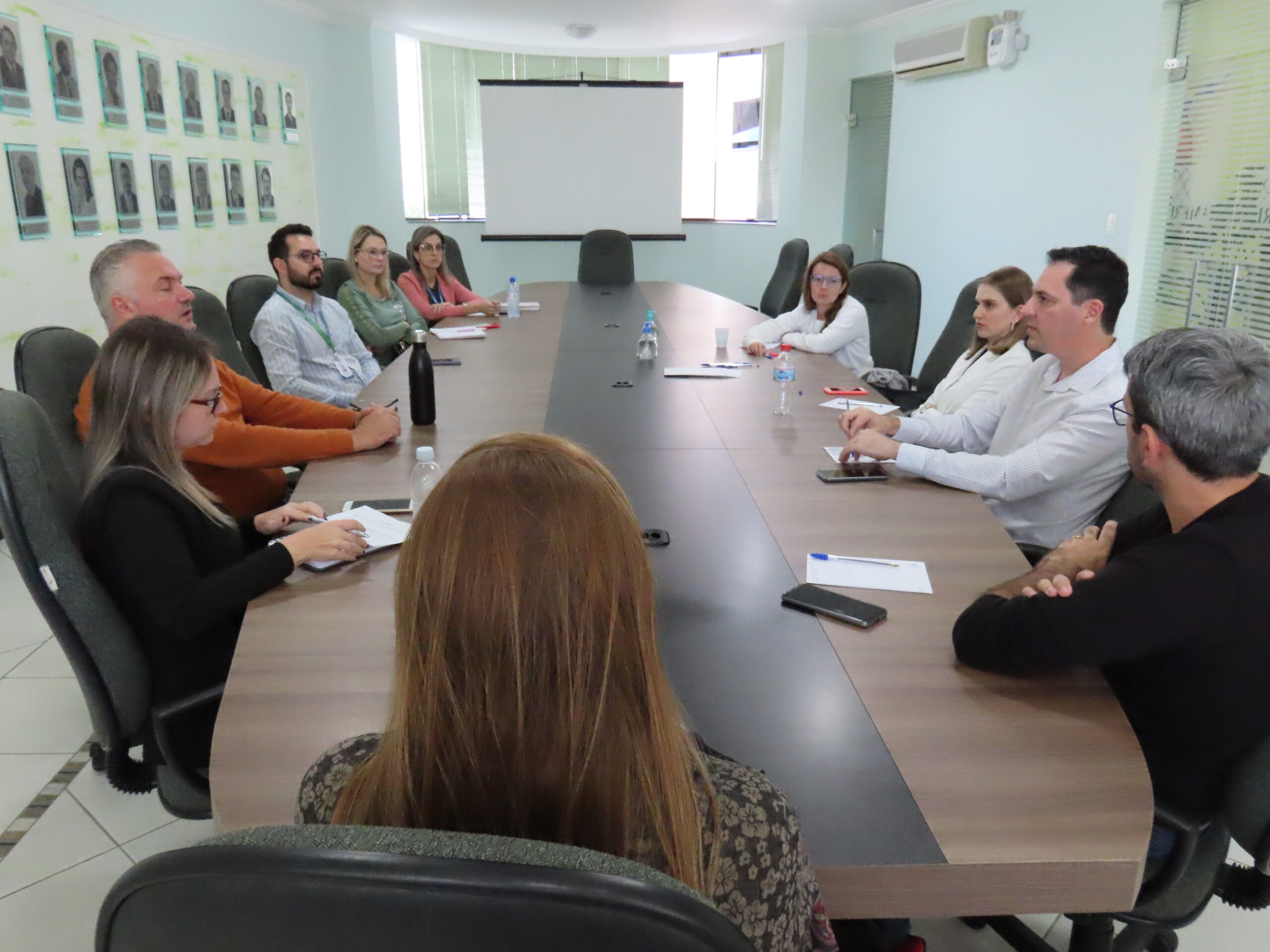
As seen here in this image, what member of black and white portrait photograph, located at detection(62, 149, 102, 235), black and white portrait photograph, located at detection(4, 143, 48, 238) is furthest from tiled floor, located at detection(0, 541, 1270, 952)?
black and white portrait photograph, located at detection(62, 149, 102, 235)

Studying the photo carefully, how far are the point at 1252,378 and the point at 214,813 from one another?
1.50 metres

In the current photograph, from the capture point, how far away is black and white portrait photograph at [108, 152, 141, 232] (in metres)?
4.44

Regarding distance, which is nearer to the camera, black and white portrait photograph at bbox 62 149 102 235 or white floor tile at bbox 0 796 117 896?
white floor tile at bbox 0 796 117 896

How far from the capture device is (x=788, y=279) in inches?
251

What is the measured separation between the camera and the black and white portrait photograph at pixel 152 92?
469cm

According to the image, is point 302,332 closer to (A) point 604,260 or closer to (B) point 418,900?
(B) point 418,900

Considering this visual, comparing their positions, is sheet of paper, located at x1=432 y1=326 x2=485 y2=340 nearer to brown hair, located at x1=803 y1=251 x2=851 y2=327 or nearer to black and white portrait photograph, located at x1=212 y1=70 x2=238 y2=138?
brown hair, located at x1=803 y1=251 x2=851 y2=327

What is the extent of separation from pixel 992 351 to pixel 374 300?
9.63ft

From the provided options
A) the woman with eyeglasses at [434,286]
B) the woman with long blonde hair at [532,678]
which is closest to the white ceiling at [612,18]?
the woman with eyeglasses at [434,286]

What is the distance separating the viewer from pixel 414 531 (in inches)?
28.0

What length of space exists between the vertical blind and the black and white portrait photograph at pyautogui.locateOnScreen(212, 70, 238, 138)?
17.1ft

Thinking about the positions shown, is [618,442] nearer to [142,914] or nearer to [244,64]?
[142,914]

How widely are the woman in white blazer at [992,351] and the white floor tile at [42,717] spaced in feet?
8.33

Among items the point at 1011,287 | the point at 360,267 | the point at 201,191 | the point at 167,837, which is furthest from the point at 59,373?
the point at 201,191
